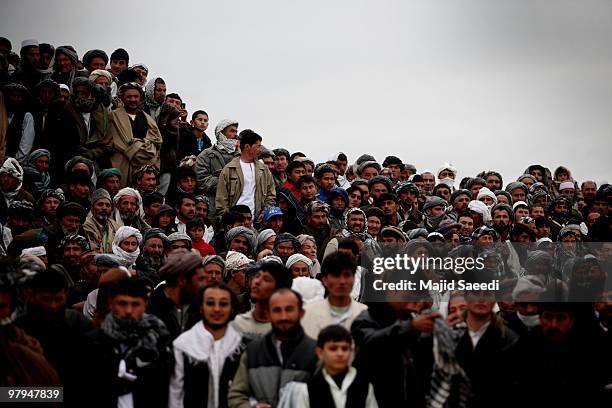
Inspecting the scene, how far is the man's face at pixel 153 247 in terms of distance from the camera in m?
11.8

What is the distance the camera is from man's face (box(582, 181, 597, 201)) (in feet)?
60.6

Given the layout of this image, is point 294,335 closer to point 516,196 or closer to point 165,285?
point 165,285

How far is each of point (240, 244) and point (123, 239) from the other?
5.07 ft

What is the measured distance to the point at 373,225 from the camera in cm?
1419

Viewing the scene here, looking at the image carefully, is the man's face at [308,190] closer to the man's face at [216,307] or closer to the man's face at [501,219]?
the man's face at [501,219]

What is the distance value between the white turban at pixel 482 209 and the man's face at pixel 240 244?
4.81m

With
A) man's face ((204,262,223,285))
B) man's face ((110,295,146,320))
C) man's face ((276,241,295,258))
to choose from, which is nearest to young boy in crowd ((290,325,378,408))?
man's face ((110,295,146,320))

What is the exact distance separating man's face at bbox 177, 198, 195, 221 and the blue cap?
109cm

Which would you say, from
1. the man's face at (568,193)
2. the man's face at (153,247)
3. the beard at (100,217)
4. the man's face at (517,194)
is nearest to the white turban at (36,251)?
the man's face at (153,247)

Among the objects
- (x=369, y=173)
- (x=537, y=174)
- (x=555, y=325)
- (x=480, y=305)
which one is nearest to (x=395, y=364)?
(x=480, y=305)

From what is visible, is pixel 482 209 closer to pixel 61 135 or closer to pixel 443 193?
pixel 443 193

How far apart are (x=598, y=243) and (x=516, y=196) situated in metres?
3.88

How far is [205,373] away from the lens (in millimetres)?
7820

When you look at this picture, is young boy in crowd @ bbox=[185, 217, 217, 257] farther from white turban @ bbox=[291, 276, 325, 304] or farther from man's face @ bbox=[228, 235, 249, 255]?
white turban @ bbox=[291, 276, 325, 304]
